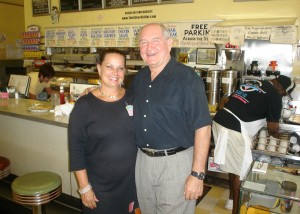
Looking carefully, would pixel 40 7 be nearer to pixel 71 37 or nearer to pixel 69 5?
pixel 69 5

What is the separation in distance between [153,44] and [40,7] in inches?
225

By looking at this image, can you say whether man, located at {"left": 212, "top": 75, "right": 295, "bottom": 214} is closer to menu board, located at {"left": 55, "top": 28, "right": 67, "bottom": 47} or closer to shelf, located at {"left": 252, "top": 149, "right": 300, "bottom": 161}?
shelf, located at {"left": 252, "top": 149, "right": 300, "bottom": 161}

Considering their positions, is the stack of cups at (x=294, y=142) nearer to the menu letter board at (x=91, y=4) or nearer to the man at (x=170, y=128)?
the man at (x=170, y=128)

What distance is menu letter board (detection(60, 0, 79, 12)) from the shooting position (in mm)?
5910

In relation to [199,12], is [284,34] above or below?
below

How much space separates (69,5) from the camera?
6.01m

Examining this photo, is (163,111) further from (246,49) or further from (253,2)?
(253,2)

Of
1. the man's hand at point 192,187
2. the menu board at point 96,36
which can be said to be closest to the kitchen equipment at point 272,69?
the man's hand at point 192,187

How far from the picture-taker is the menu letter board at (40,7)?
6359 mm

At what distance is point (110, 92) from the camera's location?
1.92m

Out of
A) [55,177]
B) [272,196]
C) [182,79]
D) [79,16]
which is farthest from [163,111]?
[79,16]

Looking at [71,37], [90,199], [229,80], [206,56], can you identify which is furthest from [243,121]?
[71,37]

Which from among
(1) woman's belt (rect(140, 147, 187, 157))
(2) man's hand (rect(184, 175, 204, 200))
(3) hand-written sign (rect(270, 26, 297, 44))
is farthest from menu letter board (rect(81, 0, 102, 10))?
(2) man's hand (rect(184, 175, 204, 200))

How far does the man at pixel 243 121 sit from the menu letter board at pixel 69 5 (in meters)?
4.25
